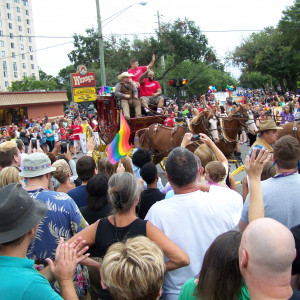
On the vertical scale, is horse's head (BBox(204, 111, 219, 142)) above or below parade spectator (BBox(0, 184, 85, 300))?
above

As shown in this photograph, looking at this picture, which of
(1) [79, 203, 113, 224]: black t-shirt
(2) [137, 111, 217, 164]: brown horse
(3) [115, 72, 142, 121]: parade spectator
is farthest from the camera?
(3) [115, 72, 142, 121]: parade spectator

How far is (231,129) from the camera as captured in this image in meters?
8.64

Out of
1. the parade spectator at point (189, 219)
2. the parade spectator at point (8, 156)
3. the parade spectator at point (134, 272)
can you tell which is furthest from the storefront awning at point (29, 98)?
the parade spectator at point (134, 272)

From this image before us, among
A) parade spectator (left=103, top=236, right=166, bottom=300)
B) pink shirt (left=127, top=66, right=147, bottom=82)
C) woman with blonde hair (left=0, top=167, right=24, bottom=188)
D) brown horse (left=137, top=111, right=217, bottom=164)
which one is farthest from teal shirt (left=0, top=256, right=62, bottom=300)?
pink shirt (left=127, top=66, right=147, bottom=82)

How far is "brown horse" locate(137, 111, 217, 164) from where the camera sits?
27.8 feet

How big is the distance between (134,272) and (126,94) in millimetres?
8194

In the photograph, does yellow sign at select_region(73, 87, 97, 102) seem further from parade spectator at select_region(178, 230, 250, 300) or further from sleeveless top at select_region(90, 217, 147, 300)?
parade spectator at select_region(178, 230, 250, 300)

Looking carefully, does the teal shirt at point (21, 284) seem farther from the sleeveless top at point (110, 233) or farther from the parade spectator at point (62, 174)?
the parade spectator at point (62, 174)

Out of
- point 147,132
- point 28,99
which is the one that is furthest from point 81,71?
point 28,99

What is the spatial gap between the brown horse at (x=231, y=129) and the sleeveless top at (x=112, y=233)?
6407mm

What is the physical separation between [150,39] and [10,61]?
74406mm

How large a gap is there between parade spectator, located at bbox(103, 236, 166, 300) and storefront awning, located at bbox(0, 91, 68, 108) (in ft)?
135

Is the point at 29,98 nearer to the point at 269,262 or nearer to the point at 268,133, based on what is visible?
the point at 268,133

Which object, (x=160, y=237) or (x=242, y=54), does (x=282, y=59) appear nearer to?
(x=242, y=54)
